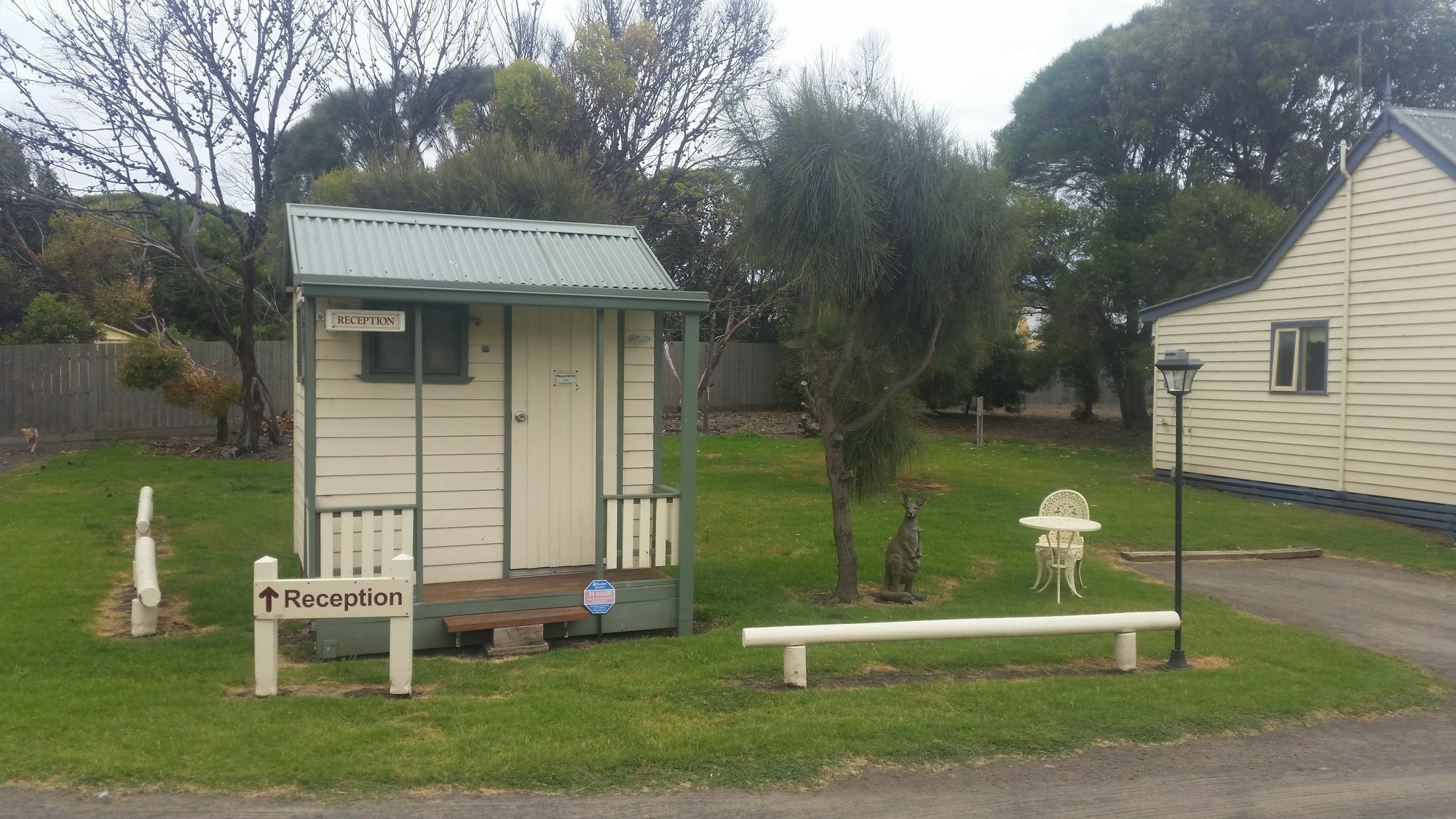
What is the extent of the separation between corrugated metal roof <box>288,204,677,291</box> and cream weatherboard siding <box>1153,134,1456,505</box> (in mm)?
10031

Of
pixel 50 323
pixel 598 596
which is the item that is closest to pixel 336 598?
pixel 598 596

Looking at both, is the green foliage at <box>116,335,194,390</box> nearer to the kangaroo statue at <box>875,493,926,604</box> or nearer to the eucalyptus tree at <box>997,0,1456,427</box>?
the kangaroo statue at <box>875,493,926,604</box>

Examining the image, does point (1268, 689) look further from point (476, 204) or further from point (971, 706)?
point (476, 204)

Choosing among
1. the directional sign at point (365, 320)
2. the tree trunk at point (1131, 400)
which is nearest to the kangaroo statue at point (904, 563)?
the directional sign at point (365, 320)

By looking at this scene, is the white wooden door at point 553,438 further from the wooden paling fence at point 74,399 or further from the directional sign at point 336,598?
the wooden paling fence at point 74,399

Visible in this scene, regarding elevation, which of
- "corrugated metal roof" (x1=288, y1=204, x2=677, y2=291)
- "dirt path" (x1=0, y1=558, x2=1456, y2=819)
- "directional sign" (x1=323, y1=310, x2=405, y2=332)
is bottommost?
"dirt path" (x1=0, y1=558, x2=1456, y2=819)

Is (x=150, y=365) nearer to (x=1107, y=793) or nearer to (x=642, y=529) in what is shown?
(x=642, y=529)

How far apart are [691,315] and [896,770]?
4.07m

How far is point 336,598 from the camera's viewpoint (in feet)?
20.2

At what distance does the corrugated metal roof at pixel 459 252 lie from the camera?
7.40m

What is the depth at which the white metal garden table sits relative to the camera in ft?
32.1

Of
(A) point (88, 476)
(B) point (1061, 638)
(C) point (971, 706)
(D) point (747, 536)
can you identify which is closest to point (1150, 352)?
(D) point (747, 536)

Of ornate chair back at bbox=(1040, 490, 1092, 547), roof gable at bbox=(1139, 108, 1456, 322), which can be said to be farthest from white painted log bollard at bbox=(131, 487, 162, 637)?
roof gable at bbox=(1139, 108, 1456, 322)

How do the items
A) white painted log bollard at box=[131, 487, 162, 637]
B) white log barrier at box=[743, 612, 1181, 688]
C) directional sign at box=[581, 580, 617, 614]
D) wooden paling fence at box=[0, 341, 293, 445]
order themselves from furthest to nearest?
wooden paling fence at box=[0, 341, 293, 445]
directional sign at box=[581, 580, 617, 614]
white painted log bollard at box=[131, 487, 162, 637]
white log barrier at box=[743, 612, 1181, 688]
